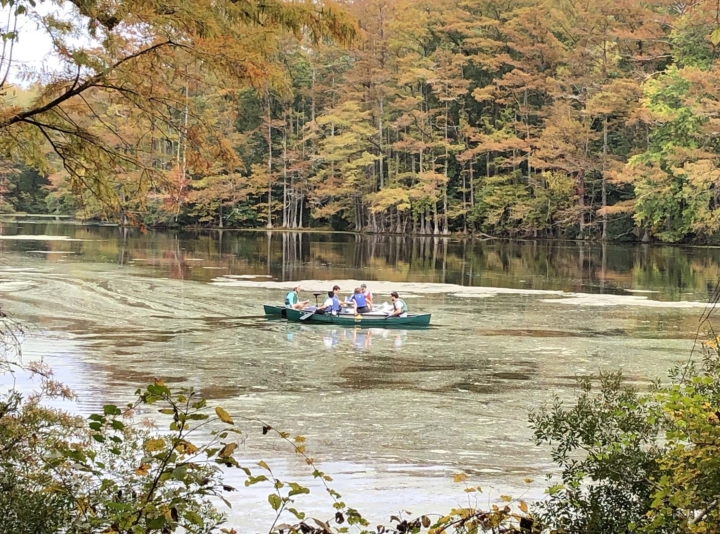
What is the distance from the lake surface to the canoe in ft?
1.28

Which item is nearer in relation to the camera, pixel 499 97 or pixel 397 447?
pixel 397 447

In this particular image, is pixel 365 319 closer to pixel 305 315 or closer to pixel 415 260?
pixel 305 315

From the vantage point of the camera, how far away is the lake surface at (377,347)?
8.29 m

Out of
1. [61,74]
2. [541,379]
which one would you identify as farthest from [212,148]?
[541,379]

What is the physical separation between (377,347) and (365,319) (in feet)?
8.07

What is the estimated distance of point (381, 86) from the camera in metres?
50.4

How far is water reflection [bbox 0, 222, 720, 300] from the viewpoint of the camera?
87.0ft

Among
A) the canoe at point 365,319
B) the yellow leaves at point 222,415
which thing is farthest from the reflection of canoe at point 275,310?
the yellow leaves at point 222,415

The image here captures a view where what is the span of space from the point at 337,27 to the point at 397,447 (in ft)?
14.9

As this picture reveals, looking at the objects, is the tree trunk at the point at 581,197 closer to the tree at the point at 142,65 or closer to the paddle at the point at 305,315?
the paddle at the point at 305,315

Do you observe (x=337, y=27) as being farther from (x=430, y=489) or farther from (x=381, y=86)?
(x=381, y=86)

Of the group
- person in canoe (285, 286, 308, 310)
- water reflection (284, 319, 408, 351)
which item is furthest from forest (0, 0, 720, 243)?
water reflection (284, 319, 408, 351)

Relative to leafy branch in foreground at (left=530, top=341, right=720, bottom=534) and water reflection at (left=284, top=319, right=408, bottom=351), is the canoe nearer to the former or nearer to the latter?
water reflection at (left=284, top=319, right=408, bottom=351)

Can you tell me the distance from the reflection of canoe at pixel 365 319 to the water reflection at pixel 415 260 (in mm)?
5425
